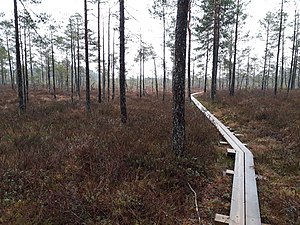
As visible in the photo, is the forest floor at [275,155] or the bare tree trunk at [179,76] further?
the bare tree trunk at [179,76]

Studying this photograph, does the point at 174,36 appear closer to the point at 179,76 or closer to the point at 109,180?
the point at 179,76

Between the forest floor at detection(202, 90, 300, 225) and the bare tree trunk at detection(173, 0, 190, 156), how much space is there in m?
2.34

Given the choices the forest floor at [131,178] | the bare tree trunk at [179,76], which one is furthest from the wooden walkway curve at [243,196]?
the bare tree trunk at [179,76]

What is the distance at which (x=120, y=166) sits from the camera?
527 cm

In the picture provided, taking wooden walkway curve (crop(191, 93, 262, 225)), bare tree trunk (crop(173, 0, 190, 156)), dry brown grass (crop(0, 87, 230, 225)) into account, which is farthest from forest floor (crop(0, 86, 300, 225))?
bare tree trunk (crop(173, 0, 190, 156))

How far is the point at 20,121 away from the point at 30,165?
Result: 665 cm

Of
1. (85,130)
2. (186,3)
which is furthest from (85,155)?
(186,3)

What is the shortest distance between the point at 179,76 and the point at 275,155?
428 cm

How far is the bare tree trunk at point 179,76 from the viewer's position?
5.54m

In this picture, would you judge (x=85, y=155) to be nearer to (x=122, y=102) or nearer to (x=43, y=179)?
(x=43, y=179)

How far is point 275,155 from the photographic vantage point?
6.88 meters

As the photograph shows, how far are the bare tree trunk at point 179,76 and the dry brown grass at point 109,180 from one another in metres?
0.49

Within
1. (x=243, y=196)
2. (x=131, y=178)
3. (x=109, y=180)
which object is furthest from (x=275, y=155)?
(x=109, y=180)

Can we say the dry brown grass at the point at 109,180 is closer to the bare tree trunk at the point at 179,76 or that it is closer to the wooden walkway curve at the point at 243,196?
the wooden walkway curve at the point at 243,196
